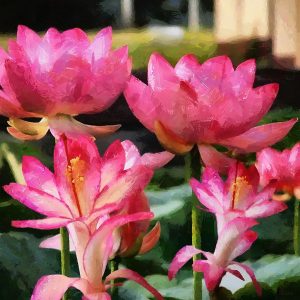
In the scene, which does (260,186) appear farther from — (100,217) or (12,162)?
(12,162)

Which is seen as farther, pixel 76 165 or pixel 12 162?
pixel 12 162

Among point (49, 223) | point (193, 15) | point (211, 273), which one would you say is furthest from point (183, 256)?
point (193, 15)

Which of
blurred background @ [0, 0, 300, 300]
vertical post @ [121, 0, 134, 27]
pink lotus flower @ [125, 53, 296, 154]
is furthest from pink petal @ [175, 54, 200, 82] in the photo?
vertical post @ [121, 0, 134, 27]

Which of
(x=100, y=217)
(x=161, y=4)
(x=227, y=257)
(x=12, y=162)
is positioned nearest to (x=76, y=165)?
(x=100, y=217)

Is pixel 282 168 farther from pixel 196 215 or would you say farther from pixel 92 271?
pixel 92 271

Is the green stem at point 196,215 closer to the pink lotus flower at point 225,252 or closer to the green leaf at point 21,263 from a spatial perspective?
the pink lotus flower at point 225,252
